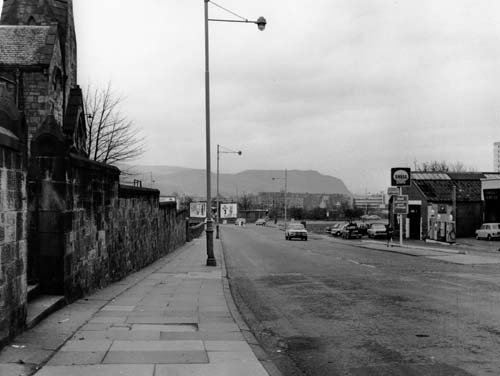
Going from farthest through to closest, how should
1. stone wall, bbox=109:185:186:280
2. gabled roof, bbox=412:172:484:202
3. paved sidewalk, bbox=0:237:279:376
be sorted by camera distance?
gabled roof, bbox=412:172:484:202 → stone wall, bbox=109:185:186:280 → paved sidewalk, bbox=0:237:279:376

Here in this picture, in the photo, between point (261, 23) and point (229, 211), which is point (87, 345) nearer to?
point (261, 23)

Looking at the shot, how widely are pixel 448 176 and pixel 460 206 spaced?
5152mm

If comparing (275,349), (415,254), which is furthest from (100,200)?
(415,254)

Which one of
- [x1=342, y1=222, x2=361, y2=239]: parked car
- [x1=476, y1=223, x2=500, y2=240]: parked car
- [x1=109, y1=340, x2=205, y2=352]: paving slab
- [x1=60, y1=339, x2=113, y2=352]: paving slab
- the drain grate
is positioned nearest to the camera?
[x1=60, y1=339, x2=113, y2=352]: paving slab

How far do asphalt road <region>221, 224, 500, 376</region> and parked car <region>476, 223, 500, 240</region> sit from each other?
33545mm

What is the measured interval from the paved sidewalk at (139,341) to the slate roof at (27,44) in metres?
20.2

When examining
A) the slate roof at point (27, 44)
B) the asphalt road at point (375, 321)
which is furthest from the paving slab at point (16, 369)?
the slate roof at point (27, 44)

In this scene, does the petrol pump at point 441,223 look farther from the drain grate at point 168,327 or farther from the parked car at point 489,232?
the drain grate at point 168,327

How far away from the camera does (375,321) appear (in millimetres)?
9227

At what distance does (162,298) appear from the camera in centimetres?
1145

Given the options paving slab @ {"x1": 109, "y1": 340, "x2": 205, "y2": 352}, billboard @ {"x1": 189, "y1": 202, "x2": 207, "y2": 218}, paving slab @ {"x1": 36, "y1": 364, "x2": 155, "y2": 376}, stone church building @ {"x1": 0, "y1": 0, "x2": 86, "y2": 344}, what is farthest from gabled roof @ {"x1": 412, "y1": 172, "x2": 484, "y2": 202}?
billboard @ {"x1": 189, "y1": 202, "x2": 207, "y2": 218}

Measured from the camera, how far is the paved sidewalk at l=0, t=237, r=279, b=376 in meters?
5.84

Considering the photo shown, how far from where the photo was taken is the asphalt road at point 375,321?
6523 millimetres

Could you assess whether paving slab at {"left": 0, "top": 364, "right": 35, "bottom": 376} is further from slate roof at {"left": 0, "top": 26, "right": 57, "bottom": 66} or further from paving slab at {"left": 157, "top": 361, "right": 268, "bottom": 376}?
slate roof at {"left": 0, "top": 26, "right": 57, "bottom": 66}
